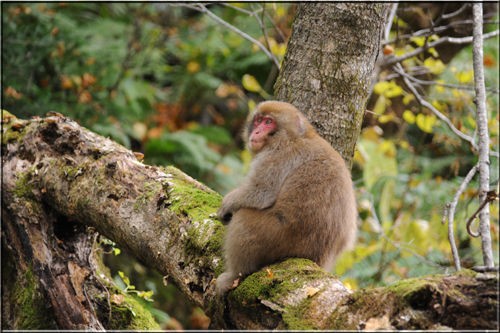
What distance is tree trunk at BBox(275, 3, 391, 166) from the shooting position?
4.21 m

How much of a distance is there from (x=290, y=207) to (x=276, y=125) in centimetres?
85

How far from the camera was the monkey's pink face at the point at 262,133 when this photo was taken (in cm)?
416

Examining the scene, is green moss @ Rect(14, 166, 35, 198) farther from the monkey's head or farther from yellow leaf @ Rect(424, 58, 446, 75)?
yellow leaf @ Rect(424, 58, 446, 75)

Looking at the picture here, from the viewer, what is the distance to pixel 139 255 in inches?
158

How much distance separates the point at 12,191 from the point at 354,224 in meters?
2.62

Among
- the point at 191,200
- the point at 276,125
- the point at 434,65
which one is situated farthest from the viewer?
the point at 434,65

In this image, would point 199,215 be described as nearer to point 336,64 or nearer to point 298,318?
point 298,318

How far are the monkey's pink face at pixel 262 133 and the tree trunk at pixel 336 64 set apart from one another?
0.28 meters

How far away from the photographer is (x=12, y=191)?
457 cm

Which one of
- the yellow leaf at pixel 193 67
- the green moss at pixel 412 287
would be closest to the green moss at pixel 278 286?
the green moss at pixel 412 287

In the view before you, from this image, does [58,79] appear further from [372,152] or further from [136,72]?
[372,152]

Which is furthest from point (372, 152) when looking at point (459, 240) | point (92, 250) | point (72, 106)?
point (92, 250)

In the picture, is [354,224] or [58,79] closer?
[354,224]

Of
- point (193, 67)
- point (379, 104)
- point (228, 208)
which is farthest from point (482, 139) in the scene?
point (193, 67)
